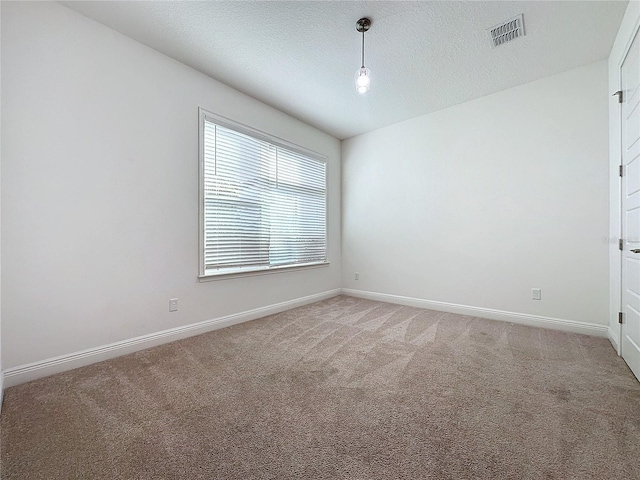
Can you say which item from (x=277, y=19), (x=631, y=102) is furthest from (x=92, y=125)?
(x=631, y=102)

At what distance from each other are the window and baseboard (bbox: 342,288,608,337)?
1253mm

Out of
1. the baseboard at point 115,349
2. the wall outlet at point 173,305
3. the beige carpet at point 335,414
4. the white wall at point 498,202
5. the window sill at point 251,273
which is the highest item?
the white wall at point 498,202

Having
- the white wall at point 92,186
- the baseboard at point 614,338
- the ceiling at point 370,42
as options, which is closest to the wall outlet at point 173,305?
the white wall at point 92,186

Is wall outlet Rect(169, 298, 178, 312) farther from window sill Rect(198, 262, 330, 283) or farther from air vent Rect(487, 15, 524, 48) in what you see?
air vent Rect(487, 15, 524, 48)

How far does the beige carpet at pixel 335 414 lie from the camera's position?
1.23 metres

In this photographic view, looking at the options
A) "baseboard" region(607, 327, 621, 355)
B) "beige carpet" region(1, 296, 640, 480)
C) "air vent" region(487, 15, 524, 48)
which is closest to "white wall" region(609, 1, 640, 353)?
"baseboard" region(607, 327, 621, 355)

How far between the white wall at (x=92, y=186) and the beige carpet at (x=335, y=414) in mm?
431

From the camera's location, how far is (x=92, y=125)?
2242 mm

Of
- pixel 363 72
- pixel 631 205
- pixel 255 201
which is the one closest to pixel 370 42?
pixel 363 72

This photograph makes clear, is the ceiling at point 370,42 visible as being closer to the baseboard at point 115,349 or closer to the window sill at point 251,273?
the window sill at point 251,273

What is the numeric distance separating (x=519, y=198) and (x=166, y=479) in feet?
12.8

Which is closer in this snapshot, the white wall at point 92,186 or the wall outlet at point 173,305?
the white wall at point 92,186

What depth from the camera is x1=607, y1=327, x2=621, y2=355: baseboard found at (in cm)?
238

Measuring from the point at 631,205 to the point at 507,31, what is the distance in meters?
1.72
